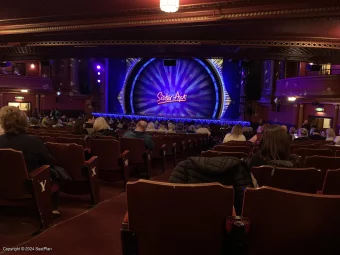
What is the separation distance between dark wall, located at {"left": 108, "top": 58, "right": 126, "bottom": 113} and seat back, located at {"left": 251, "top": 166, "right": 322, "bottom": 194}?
18010 mm

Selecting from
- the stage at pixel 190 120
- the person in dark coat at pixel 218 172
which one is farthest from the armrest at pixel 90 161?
the stage at pixel 190 120

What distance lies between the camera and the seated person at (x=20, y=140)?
2.72 meters

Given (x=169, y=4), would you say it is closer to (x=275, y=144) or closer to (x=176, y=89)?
(x=275, y=144)

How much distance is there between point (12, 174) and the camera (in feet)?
8.48

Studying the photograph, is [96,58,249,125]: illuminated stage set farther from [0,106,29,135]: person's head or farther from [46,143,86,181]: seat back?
[0,106,29,135]: person's head

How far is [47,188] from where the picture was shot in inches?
109

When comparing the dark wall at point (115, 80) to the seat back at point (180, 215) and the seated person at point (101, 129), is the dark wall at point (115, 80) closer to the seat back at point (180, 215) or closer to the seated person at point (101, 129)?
the seated person at point (101, 129)

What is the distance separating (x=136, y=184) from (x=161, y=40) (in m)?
5.59

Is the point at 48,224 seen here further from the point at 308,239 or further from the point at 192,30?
the point at 192,30

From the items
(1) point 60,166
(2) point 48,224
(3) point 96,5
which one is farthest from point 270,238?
(3) point 96,5

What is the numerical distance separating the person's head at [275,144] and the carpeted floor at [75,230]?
1499 mm

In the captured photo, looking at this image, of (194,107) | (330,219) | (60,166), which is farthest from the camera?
(194,107)

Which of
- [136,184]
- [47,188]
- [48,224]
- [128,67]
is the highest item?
[128,67]

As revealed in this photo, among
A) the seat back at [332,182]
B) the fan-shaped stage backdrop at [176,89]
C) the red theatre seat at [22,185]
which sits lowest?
the red theatre seat at [22,185]
